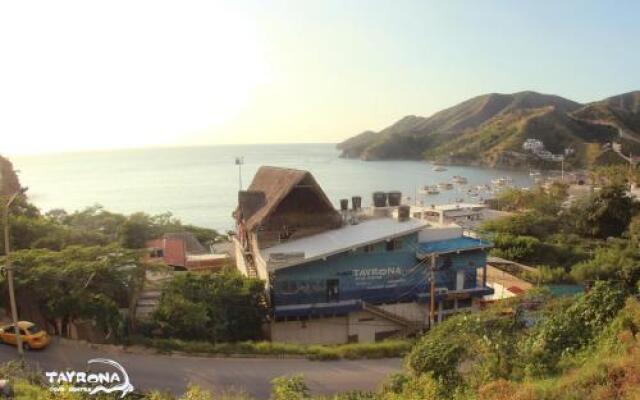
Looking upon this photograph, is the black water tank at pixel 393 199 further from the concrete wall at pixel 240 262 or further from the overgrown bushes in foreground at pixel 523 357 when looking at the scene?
the overgrown bushes in foreground at pixel 523 357

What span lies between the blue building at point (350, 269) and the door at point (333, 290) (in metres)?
0.04

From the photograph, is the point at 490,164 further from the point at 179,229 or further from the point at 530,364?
the point at 530,364

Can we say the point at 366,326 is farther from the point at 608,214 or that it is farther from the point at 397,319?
the point at 608,214

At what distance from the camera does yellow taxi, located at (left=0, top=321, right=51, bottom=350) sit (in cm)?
1571

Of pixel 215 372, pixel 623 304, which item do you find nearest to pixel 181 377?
pixel 215 372

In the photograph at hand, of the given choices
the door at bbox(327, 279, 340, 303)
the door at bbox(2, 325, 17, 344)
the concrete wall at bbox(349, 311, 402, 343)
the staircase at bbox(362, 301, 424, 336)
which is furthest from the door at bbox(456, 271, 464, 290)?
the door at bbox(2, 325, 17, 344)

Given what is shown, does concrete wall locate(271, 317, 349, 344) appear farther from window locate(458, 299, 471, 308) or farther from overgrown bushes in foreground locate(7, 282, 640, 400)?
→ overgrown bushes in foreground locate(7, 282, 640, 400)

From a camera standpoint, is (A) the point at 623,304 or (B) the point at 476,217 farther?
(B) the point at 476,217

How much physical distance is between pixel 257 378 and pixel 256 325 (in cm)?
507

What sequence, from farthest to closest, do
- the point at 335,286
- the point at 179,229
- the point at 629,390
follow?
the point at 179,229 < the point at 335,286 < the point at 629,390

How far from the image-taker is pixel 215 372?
15.3 meters

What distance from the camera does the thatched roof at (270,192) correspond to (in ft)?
76.3

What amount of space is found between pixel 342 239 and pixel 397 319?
4183 millimetres

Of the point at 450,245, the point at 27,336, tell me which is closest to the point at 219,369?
the point at 27,336
